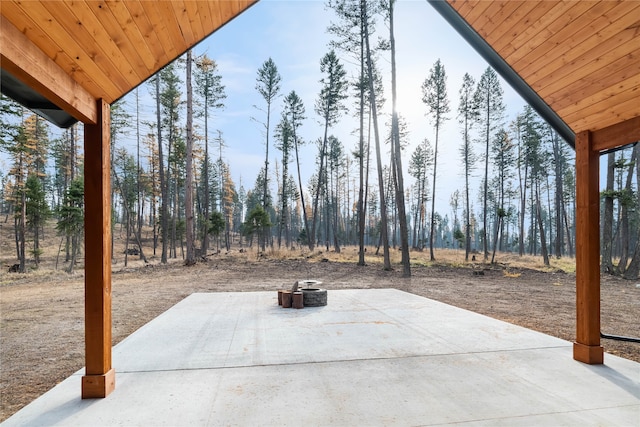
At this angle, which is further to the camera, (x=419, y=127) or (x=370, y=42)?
(x=419, y=127)

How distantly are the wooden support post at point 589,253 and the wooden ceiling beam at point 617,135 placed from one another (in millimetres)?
71

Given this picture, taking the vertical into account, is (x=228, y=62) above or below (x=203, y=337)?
above

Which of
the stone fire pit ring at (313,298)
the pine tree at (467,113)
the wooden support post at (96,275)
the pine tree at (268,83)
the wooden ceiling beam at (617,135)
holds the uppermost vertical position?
the pine tree at (268,83)

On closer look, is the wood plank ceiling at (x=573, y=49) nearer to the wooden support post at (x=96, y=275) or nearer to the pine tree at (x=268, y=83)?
the wooden support post at (x=96, y=275)

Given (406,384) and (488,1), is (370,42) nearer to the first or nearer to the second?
(488,1)

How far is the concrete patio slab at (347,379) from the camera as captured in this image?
237 centimetres

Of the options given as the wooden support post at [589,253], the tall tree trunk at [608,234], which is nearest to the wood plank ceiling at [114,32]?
the wooden support post at [589,253]

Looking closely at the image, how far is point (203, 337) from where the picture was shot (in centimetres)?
434

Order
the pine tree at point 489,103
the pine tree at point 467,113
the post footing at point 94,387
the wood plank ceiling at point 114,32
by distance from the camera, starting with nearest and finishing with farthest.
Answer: the wood plank ceiling at point 114,32
the post footing at point 94,387
the pine tree at point 489,103
the pine tree at point 467,113

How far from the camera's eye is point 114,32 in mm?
2287

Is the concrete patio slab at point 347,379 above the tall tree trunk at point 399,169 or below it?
below

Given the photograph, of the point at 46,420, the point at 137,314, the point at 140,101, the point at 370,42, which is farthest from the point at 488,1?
the point at 140,101

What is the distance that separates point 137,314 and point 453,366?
569cm

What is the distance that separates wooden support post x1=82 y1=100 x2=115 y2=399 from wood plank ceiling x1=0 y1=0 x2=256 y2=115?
55 cm
